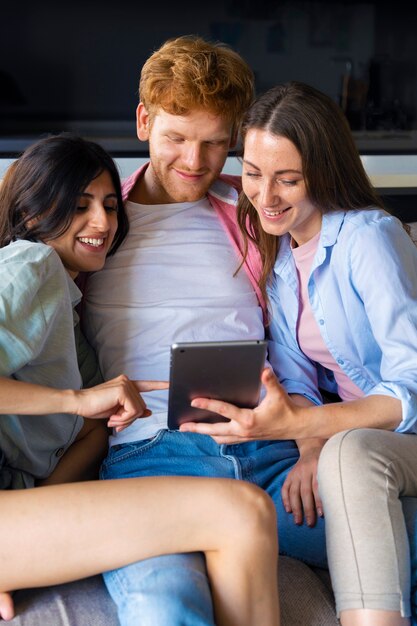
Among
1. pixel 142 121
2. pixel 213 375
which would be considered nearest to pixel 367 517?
pixel 213 375

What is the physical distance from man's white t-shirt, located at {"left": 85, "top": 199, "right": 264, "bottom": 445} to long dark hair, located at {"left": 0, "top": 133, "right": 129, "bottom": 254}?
7.2 inches

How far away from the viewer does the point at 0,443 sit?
1.43 m

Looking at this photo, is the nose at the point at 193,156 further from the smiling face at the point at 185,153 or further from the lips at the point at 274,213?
the lips at the point at 274,213

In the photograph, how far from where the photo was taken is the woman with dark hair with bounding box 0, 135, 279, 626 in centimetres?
125

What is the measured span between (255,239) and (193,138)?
23 cm

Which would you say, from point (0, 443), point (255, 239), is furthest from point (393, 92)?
point (0, 443)

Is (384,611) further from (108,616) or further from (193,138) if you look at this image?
(193,138)

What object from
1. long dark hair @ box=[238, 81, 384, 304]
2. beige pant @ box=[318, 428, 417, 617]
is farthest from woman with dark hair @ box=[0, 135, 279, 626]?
long dark hair @ box=[238, 81, 384, 304]

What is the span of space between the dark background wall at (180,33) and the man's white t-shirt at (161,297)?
1729 millimetres

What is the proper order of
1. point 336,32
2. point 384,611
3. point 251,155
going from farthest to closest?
1. point 336,32
2. point 251,155
3. point 384,611

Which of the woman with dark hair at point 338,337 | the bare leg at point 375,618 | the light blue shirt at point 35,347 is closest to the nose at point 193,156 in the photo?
the woman with dark hair at point 338,337

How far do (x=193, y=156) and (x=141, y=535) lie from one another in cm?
77

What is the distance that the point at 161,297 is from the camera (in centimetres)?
171

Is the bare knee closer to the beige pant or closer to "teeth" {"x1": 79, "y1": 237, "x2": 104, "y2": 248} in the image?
the beige pant
